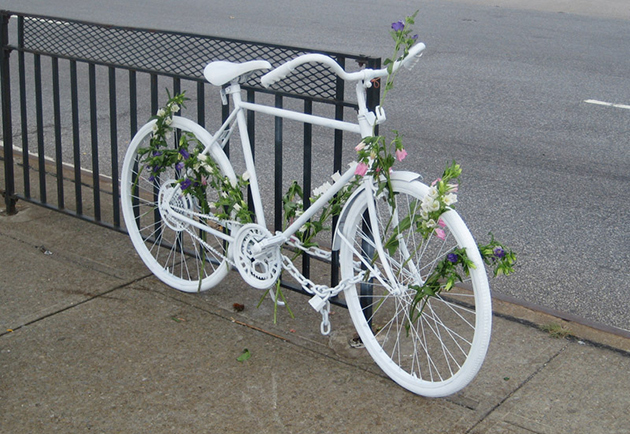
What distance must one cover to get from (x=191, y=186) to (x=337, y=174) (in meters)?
0.91

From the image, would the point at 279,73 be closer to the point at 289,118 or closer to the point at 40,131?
the point at 289,118

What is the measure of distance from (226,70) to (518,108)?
551 cm

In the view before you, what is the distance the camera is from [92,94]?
4.94 metres

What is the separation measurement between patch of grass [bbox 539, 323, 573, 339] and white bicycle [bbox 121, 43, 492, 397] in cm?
37

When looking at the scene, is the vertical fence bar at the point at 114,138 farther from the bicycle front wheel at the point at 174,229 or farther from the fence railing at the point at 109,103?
the bicycle front wheel at the point at 174,229

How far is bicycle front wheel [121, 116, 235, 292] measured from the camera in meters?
4.31

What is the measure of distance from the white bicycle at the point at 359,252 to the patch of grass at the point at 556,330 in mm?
368

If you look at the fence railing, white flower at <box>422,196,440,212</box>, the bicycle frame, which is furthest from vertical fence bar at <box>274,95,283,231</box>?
white flower at <box>422,196,440,212</box>

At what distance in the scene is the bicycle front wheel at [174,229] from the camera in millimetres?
4309

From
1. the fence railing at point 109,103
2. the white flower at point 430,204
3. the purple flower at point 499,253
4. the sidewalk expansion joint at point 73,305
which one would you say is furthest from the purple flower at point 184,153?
the purple flower at point 499,253

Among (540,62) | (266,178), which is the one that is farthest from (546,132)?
(540,62)

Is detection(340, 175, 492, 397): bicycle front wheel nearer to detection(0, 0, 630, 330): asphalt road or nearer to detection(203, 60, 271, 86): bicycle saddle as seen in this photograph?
detection(203, 60, 271, 86): bicycle saddle

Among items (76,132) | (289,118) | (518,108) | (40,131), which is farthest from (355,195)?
(518,108)

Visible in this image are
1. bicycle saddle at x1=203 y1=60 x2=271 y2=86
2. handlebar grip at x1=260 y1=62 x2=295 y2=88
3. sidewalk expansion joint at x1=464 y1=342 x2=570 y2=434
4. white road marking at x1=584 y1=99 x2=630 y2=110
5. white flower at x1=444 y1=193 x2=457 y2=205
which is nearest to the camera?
white flower at x1=444 y1=193 x2=457 y2=205
